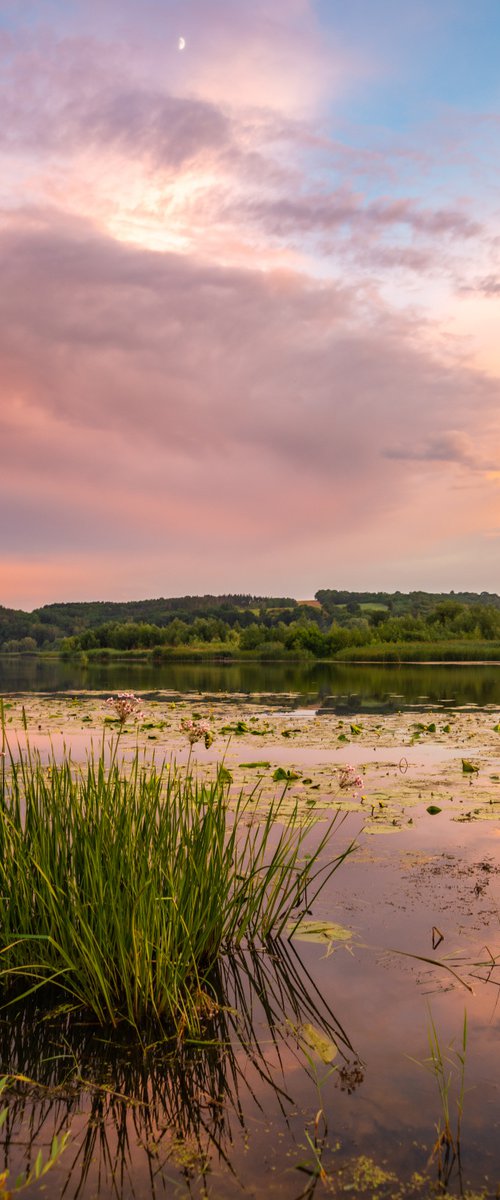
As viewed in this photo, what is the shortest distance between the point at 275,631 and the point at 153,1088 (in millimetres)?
62069

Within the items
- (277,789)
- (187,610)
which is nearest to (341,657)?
(187,610)

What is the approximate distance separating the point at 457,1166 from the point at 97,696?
952 inches

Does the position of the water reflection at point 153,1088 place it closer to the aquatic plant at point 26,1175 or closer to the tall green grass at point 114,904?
the aquatic plant at point 26,1175

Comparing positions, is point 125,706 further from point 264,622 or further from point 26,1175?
point 264,622

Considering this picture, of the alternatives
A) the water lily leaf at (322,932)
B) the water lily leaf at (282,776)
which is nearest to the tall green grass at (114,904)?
the water lily leaf at (322,932)

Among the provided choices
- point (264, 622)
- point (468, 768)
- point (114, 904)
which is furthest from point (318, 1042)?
point (264, 622)

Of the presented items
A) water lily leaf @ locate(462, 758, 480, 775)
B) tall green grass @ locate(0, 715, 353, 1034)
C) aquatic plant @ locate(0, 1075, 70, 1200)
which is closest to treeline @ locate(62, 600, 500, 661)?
water lily leaf @ locate(462, 758, 480, 775)

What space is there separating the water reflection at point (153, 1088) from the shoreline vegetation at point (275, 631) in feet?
151

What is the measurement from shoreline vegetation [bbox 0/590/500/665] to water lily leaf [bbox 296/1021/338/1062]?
46084mm

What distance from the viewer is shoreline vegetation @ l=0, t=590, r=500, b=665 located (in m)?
55.5

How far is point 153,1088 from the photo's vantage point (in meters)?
3.49

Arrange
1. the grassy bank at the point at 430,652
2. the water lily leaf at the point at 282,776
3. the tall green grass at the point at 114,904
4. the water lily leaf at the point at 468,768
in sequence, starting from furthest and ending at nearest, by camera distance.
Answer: the grassy bank at the point at 430,652 < the water lily leaf at the point at 468,768 < the water lily leaf at the point at 282,776 < the tall green grass at the point at 114,904

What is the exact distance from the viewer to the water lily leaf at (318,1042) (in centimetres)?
381

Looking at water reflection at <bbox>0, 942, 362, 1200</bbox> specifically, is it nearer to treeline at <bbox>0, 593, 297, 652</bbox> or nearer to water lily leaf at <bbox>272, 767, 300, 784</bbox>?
water lily leaf at <bbox>272, 767, 300, 784</bbox>
